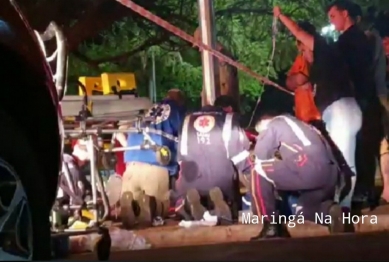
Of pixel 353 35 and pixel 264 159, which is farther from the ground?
pixel 353 35

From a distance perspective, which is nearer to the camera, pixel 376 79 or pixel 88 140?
pixel 88 140

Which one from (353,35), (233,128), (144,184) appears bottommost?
(144,184)

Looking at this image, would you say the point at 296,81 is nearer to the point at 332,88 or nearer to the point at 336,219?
the point at 332,88

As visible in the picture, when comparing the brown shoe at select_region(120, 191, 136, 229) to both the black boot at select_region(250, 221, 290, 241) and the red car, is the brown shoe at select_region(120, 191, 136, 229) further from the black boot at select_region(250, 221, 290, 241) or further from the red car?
the red car

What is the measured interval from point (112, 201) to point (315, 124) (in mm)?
630

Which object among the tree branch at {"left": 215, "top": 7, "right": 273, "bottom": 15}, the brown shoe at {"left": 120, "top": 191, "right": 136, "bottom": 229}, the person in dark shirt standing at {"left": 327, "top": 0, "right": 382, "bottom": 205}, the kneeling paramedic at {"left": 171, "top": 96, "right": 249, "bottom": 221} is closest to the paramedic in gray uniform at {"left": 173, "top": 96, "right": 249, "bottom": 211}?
the kneeling paramedic at {"left": 171, "top": 96, "right": 249, "bottom": 221}

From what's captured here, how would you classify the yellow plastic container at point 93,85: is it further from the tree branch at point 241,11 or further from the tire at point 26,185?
the tire at point 26,185

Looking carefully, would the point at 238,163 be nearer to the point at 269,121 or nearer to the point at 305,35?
the point at 269,121

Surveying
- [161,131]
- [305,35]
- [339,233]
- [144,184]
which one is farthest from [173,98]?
[339,233]

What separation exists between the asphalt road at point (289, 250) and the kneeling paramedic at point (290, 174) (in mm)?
42

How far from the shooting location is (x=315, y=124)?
7.93 feet

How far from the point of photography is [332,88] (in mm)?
2428

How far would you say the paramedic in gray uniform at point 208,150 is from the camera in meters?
2.33

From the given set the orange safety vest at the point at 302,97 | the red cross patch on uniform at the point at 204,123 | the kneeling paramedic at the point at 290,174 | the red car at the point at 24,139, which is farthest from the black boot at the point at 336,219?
the red car at the point at 24,139
